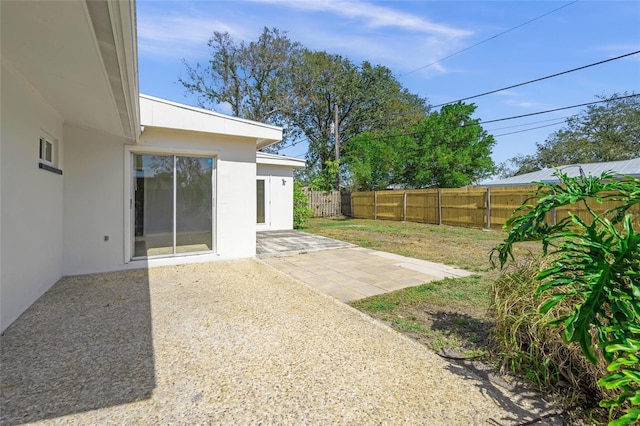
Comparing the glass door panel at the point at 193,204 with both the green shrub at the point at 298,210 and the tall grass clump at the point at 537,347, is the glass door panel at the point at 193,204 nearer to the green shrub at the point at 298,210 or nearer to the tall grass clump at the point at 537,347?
the tall grass clump at the point at 537,347

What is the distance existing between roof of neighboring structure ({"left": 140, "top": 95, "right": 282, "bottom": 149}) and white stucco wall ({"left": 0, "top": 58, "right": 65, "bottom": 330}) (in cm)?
128

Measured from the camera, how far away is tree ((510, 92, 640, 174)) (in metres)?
22.4

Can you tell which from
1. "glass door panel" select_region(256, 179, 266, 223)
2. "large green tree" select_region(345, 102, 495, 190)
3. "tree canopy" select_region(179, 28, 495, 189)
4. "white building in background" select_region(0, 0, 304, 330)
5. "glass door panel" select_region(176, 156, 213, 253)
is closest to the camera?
"white building in background" select_region(0, 0, 304, 330)

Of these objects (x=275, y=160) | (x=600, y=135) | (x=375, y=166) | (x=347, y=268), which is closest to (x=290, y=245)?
(x=347, y=268)

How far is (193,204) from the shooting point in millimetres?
6223

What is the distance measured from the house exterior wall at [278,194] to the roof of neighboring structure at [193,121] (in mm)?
4804

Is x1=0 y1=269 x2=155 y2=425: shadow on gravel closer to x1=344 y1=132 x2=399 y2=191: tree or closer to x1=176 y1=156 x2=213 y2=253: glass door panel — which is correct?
x1=176 y1=156 x2=213 y2=253: glass door panel

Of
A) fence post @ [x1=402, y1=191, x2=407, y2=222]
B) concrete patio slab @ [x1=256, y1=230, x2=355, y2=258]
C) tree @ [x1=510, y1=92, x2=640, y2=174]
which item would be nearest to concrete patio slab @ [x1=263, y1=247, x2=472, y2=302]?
concrete patio slab @ [x1=256, y1=230, x2=355, y2=258]

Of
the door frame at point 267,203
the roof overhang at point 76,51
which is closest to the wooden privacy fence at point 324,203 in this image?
the door frame at point 267,203

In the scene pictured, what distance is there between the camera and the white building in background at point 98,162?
2418 mm

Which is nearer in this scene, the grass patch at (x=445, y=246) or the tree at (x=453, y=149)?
the grass patch at (x=445, y=246)

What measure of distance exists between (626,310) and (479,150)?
61.8ft

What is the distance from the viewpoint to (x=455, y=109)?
1842 centimetres

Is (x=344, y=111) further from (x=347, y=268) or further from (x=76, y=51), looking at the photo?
(x=76, y=51)
